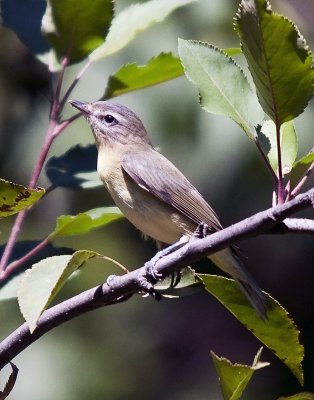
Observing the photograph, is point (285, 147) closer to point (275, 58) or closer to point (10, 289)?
point (275, 58)

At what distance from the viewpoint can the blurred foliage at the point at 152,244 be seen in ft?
11.7

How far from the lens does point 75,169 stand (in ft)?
7.28

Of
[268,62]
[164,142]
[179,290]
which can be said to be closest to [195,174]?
[164,142]

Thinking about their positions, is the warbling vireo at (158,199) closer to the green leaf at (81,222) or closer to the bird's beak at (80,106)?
the bird's beak at (80,106)

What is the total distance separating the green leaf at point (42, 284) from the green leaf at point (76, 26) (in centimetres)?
61

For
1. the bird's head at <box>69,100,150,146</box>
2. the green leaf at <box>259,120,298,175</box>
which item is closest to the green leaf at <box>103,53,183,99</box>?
the green leaf at <box>259,120,298,175</box>

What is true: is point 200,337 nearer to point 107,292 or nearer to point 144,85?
point 144,85

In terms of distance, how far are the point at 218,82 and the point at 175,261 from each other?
39cm

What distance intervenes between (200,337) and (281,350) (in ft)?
7.85

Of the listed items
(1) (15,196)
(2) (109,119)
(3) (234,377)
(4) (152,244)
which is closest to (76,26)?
(1) (15,196)

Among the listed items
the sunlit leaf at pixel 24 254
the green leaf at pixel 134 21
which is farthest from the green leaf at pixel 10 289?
the green leaf at pixel 134 21

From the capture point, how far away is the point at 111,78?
208 centimetres

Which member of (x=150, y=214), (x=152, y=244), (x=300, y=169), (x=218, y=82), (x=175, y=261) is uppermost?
(x=218, y=82)

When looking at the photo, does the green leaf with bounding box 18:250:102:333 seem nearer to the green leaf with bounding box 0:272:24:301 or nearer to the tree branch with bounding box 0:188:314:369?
the tree branch with bounding box 0:188:314:369
